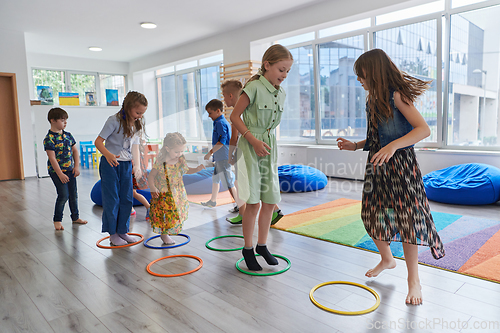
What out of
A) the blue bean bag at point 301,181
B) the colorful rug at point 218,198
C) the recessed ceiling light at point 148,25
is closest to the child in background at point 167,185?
the colorful rug at point 218,198

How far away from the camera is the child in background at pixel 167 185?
104 inches

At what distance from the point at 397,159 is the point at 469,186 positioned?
267 cm

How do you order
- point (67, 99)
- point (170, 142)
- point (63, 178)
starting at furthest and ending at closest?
point (67, 99) → point (63, 178) → point (170, 142)

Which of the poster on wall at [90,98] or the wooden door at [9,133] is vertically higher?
the poster on wall at [90,98]

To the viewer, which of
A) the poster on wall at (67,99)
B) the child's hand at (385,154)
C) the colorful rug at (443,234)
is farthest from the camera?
the poster on wall at (67,99)

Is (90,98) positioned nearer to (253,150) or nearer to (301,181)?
(301,181)

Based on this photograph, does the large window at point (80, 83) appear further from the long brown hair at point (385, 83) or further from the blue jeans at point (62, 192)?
the long brown hair at point (385, 83)

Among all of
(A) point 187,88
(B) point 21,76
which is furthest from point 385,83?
(A) point 187,88

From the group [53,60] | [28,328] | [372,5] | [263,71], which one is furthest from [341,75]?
[53,60]

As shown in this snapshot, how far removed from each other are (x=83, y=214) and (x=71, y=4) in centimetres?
356

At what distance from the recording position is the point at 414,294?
169cm

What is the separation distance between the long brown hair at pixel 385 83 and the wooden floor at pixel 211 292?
93 cm

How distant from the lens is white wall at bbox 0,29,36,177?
6.62m

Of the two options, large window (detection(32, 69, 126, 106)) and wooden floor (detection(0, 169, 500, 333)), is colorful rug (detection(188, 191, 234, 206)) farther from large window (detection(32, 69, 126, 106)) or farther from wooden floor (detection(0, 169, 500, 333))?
large window (detection(32, 69, 126, 106))
